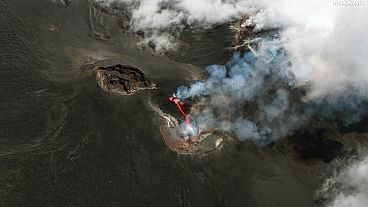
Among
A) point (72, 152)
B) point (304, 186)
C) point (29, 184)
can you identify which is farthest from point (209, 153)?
point (29, 184)

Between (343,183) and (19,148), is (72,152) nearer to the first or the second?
(19,148)

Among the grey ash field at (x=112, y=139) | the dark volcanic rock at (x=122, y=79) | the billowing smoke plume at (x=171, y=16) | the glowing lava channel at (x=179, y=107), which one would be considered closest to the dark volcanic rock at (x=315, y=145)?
the grey ash field at (x=112, y=139)

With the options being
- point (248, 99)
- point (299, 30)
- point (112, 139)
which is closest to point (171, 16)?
point (248, 99)

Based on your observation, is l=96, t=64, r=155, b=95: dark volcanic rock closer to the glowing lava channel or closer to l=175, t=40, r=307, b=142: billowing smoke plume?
the glowing lava channel

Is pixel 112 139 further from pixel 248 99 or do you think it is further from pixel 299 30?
pixel 299 30

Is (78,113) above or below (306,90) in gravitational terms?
below

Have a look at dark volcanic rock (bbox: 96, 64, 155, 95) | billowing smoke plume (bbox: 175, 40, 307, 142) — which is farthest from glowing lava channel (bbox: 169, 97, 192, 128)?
dark volcanic rock (bbox: 96, 64, 155, 95)
